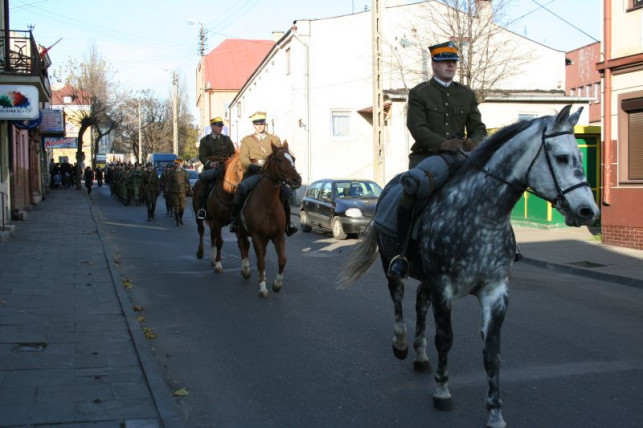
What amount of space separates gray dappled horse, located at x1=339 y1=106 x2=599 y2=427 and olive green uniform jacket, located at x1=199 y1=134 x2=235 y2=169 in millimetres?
7885

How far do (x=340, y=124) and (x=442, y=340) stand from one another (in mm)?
30670

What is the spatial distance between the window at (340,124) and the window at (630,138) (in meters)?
20.1

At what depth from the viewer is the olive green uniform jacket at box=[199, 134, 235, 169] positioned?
12.3 m

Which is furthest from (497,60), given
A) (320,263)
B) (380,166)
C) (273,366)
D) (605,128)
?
(273,366)

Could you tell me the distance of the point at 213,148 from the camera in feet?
40.3

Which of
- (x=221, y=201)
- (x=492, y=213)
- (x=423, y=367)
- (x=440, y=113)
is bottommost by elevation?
(x=423, y=367)

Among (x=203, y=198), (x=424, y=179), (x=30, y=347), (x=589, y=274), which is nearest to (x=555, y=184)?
(x=424, y=179)

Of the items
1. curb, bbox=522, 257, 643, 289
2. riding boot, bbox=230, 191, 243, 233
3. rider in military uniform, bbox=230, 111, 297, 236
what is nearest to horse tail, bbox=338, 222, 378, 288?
rider in military uniform, bbox=230, 111, 297, 236

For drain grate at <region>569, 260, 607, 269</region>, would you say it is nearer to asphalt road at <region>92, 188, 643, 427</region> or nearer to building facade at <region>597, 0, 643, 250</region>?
asphalt road at <region>92, 188, 643, 427</region>

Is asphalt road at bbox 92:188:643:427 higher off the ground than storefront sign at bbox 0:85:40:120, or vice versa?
storefront sign at bbox 0:85:40:120

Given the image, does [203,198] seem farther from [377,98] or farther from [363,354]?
[377,98]

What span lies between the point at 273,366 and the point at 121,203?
3192cm

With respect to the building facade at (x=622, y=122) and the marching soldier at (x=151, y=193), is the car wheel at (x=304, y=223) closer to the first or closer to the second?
the marching soldier at (x=151, y=193)

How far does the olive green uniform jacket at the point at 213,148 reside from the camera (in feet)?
40.2
